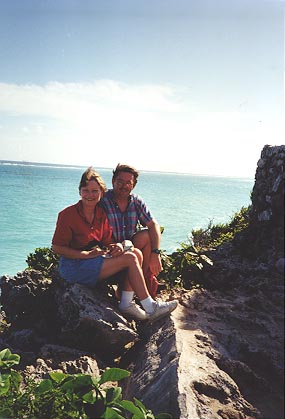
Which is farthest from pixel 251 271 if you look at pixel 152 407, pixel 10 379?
pixel 10 379

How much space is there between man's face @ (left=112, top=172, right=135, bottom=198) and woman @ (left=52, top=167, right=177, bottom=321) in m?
0.30

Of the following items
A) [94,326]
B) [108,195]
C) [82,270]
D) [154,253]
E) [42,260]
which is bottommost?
[94,326]

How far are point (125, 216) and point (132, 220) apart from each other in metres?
0.09

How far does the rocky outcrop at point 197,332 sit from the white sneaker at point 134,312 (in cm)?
12

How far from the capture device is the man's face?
450 centimetres

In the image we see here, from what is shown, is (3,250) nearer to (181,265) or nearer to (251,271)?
→ (181,265)

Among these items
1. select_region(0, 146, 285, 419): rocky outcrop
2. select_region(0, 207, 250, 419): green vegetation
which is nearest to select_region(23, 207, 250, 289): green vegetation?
select_region(0, 146, 285, 419): rocky outcrop

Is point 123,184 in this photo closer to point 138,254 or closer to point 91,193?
point 91,193

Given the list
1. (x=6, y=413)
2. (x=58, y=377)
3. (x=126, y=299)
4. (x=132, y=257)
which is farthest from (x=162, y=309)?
(x=6, y=413)

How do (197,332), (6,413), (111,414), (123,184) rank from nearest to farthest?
(111,414) → (6,413) → (197,332) → (123,184)

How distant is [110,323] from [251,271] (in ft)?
6.01

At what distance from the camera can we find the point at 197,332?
11.9 ft

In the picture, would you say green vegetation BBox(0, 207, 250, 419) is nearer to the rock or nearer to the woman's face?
the rock

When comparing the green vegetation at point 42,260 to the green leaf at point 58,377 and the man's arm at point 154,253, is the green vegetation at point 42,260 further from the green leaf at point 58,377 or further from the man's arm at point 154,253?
the green leaf at point 58,377
